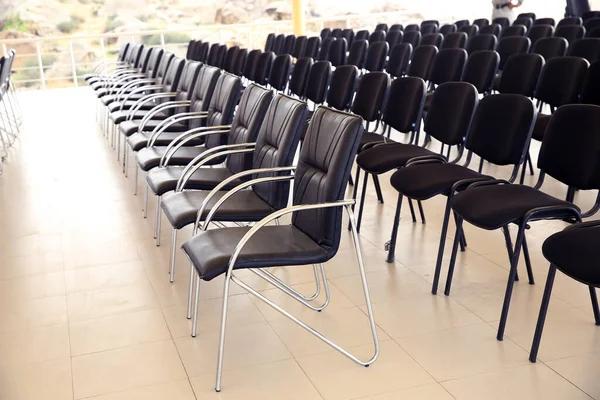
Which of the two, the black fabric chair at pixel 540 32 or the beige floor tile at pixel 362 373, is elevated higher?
the black fabric chair at pixel 540 32

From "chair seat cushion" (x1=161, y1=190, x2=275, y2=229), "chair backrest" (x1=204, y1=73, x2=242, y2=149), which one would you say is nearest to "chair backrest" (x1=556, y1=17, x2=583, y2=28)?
"chair backrest" (x1=204, y1=73, x2=242, y2=149)

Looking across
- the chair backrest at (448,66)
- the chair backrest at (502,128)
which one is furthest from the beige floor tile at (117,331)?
the chair backrest at (448,66)

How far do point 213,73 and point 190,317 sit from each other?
2198mm

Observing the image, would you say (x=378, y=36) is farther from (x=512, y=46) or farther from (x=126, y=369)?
(x=126, y=369)

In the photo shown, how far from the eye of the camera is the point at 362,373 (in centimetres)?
255

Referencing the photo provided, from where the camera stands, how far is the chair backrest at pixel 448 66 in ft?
19.9

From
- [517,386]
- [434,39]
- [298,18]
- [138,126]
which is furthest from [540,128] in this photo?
[298,18]

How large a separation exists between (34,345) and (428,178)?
6.44 feet

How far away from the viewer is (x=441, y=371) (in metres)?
2.54

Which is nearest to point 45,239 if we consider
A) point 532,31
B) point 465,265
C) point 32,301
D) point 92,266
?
point 92,266

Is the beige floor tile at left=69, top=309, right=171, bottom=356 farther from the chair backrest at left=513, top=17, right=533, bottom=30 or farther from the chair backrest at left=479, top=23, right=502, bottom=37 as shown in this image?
the chair backrest at left=513, top=17, right=533, bottom=30

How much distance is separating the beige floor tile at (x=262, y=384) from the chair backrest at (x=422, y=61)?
447 cm

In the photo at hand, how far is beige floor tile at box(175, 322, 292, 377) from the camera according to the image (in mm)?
2648

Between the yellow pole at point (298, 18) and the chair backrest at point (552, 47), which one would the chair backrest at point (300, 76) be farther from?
the yellow pole at point (298, 18)
